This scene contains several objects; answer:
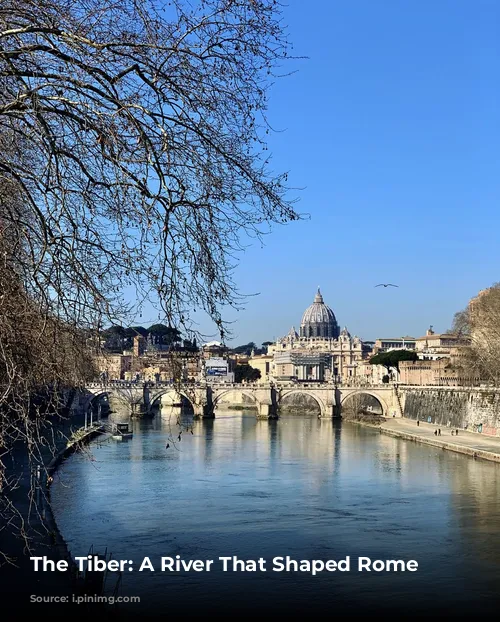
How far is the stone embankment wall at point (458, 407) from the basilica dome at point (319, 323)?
244 ft

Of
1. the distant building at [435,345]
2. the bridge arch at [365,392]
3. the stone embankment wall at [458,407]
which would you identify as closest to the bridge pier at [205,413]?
the bridge arch at [365,392]

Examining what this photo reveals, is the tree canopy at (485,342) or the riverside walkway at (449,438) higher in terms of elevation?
the tree canopy at (485,342)

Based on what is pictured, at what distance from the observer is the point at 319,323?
12938 cm

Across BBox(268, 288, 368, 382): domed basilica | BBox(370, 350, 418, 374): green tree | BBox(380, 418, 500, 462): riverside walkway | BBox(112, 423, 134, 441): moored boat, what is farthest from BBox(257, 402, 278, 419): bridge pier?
BBox(268, 288, 368, 382): domed basilica

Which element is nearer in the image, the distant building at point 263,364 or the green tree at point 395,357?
the green tree at point 395,357

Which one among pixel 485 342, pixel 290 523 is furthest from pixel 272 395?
pixel 290 523

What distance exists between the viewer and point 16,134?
14.8 ft

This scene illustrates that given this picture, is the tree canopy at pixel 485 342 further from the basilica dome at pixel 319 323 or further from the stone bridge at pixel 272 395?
the basilica dome at pixel 319 323

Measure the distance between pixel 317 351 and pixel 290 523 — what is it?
94.4 meters

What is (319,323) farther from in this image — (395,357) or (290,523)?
(290,523)

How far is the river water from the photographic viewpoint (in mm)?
11594

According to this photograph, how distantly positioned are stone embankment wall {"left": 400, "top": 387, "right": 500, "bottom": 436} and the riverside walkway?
532 millimetres

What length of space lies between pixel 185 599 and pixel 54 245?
27.2 feet

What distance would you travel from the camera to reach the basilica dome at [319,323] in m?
129
